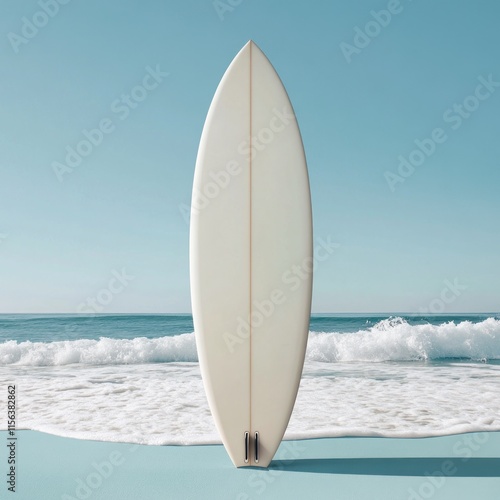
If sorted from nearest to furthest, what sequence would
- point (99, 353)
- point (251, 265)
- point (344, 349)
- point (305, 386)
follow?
point (251, 265) < point (305, 386) < point (344, 349) < point (99, 353)

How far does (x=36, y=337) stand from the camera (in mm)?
13359

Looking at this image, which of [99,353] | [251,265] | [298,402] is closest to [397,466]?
[251,265]

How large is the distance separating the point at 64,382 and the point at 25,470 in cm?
399

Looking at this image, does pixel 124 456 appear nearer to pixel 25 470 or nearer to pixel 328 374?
pixel 25 470

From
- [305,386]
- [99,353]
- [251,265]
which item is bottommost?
[305,386]

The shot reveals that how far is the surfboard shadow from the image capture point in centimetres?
299

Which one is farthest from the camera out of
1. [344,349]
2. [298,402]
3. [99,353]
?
[99,353]

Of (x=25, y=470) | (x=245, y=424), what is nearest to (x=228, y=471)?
(x=245, y=424)

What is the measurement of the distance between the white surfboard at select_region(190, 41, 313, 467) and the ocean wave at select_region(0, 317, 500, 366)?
257 inches

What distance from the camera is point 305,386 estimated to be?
638 cm

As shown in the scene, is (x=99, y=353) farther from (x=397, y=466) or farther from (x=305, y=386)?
(x=397, y=466)

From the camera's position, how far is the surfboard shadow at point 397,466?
9.82 feet

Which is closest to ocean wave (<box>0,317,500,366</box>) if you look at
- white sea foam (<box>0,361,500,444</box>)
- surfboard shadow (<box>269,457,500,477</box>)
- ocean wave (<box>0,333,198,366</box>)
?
ocean wave (<box>0,333,198,366</box>)

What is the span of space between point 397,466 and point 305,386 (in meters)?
3.31
